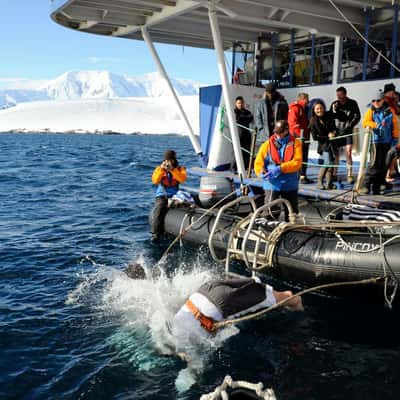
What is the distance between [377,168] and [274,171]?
227cm

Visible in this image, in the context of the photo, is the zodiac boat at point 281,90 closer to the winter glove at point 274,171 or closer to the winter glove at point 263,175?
the winter glove at point 263,175

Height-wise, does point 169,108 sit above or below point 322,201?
above

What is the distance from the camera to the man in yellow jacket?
6.75 metres

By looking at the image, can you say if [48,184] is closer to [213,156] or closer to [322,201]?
[213,156]

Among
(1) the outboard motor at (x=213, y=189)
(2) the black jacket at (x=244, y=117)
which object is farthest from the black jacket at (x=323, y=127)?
(1) the outboard motor at (x=213, y=189)

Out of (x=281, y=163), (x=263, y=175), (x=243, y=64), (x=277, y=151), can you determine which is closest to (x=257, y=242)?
(x=263, y=175)

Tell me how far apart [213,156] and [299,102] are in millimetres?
2939

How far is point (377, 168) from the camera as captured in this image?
7.91 metres

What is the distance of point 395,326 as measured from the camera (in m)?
5.48

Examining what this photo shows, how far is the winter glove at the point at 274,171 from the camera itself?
22.3ft

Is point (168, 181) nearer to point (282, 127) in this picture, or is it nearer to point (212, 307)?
point (282, 127)

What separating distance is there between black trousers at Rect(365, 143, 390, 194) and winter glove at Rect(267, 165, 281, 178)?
2.09 metres

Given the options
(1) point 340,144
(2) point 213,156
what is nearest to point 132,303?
(1) point 340,144

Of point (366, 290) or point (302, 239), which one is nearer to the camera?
point (366, 290)
